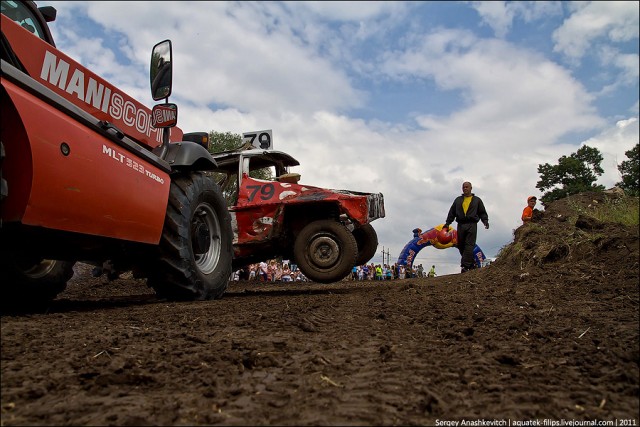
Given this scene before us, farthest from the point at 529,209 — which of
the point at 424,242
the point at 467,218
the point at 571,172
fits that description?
the point at 571,172

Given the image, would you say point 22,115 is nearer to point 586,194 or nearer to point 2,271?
point 2,271

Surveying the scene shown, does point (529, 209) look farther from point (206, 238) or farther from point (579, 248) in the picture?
point (206, 238)

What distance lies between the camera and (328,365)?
2.09 metres

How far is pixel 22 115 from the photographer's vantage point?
2902mm

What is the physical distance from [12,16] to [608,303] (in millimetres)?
4777

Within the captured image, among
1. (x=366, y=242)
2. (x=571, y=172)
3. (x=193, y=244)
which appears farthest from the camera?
(x=571, y=172)

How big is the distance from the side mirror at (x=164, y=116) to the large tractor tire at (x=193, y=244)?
0.61 meters

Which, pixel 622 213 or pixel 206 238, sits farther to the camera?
pixel 622 213

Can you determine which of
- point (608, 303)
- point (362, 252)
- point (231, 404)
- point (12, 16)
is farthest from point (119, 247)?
point (362, 252)

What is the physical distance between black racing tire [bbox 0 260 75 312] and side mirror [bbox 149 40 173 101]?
5.82 feet

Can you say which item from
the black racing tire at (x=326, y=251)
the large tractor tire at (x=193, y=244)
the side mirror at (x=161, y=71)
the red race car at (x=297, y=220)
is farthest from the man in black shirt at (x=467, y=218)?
the side mirror at (x=161, y=71)

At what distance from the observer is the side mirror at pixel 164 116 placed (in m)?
4.36

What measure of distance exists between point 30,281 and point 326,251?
11.2ft

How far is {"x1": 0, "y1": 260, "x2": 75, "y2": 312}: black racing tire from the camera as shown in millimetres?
4121
